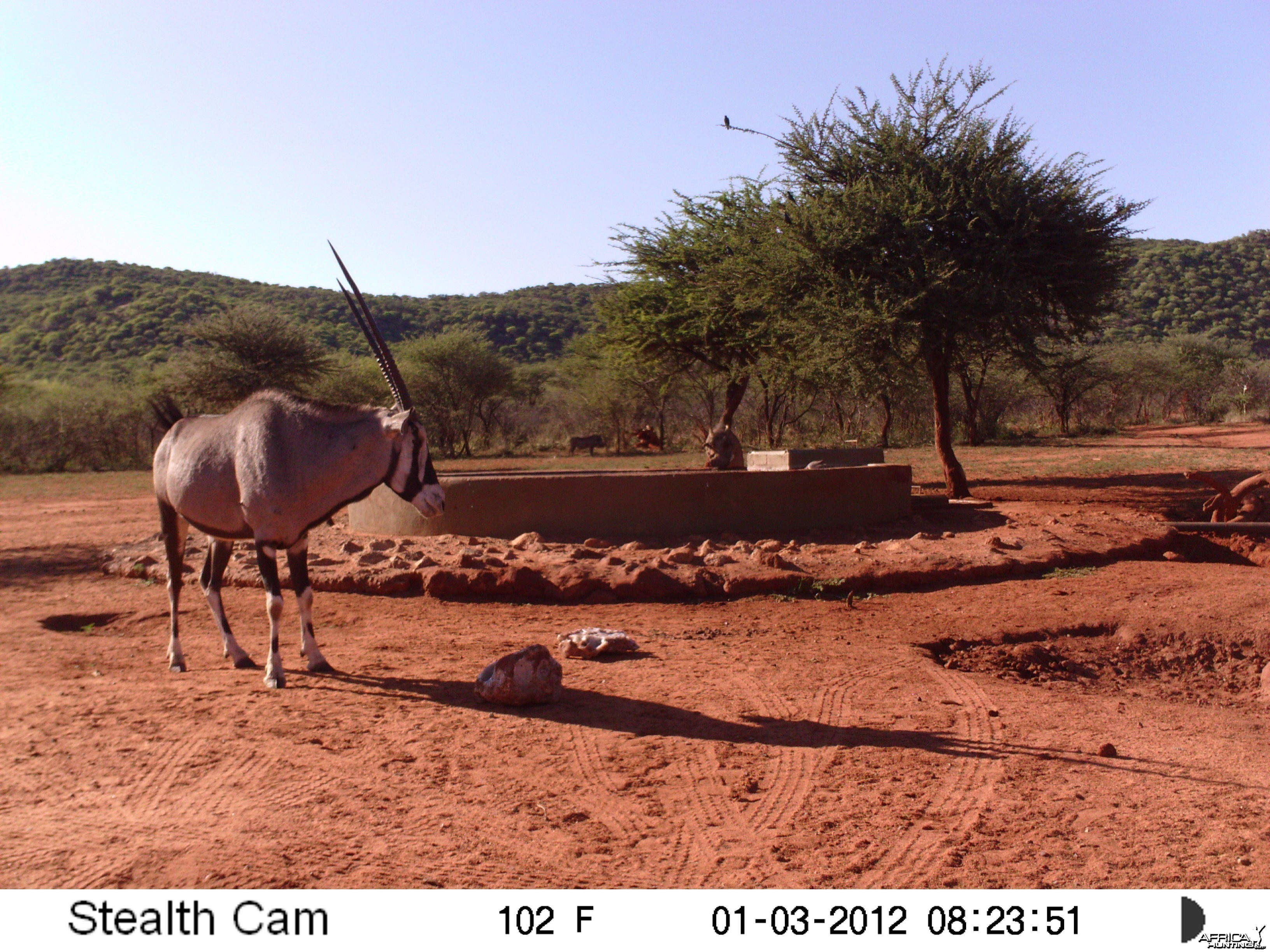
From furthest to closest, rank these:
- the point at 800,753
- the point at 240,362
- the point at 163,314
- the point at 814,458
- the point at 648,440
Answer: the point at 163,314
the point at 648,440
the point at 240,362
the point at 814,458
the point at 800,753

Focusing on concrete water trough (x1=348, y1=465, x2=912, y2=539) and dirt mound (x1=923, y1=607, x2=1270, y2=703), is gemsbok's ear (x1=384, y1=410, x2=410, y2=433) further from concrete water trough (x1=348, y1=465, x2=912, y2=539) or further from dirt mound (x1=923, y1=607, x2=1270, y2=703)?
concrete water trough (x1=348, y1=465, x2=912, y2=539)

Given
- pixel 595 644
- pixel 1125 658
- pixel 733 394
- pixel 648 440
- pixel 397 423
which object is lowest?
pixel 1125 658

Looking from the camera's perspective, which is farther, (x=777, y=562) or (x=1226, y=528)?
(x=1226, y=528)

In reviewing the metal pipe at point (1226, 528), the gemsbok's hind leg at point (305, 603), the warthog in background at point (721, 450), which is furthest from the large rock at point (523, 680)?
the warthog in background at point (721, 450)

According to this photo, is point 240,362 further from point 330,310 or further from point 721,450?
point 330,310

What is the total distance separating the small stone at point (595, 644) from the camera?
6.71m

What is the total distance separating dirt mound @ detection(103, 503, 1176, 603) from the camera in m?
8.80

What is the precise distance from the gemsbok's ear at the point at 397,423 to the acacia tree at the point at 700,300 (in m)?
11.9

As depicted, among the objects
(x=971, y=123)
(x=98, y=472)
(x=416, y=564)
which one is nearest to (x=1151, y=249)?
(x=971, y=123)

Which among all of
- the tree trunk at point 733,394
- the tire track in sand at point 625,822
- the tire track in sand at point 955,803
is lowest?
the tire track in sand at point 955,803

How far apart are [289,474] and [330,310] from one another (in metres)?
62.0

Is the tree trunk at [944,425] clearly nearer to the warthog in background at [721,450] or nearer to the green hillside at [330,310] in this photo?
the warthog in background at [721,450]

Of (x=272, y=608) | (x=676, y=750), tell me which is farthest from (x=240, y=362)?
(x=676, y=750)

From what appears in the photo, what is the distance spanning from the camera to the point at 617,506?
10.8m
